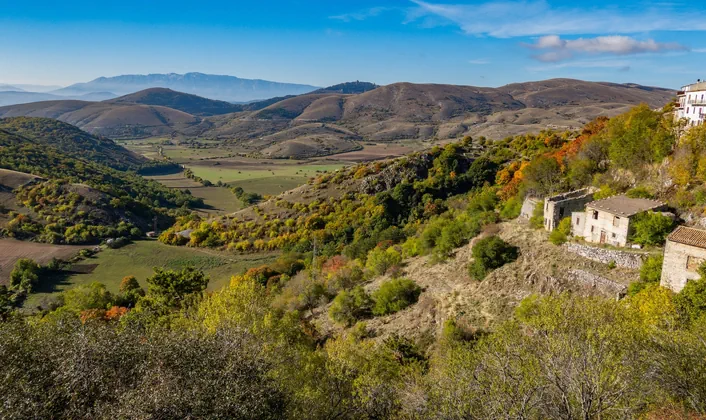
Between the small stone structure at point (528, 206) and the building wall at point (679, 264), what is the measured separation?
11.9 metres

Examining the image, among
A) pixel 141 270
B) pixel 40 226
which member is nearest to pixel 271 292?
pixel 141 270

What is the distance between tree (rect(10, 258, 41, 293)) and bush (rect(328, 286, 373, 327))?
3786 centimetres

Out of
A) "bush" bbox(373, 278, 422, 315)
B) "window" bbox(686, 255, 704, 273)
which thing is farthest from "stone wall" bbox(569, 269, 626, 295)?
"bush" bbox(373, 278, 422, 315)

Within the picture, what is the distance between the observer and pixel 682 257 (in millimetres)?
18781

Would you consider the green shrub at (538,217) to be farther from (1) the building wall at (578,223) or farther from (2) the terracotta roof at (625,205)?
(2) the terracotta roof at (625,205)

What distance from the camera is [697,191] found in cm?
2369

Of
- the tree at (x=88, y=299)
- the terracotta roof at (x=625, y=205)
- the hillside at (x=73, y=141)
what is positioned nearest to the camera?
the terracotta roof at (x=625, y=205)

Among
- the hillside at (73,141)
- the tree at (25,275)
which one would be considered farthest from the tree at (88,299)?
the hillside at (73,141)

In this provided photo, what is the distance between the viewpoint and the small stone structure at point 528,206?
31.2m

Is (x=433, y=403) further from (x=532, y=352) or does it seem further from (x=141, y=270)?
(x=141, y=270)

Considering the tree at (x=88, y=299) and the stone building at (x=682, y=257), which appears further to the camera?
the tree at (x=88, y=299)

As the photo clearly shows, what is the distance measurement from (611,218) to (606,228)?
2.15ft

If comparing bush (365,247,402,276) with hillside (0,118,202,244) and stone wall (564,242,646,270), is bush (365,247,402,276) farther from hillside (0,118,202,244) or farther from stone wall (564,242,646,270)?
hillside (0,118,202,244)

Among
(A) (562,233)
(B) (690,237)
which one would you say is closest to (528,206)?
(A) (562,233)
